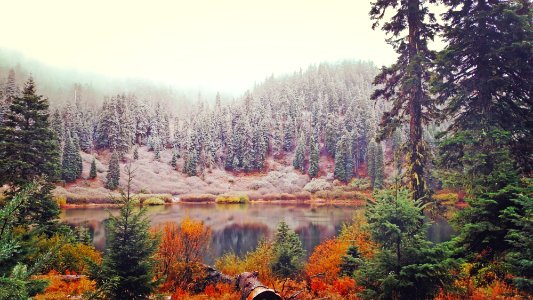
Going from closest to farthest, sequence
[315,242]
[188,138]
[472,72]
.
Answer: [472,72] < [315,242] < [188,138]

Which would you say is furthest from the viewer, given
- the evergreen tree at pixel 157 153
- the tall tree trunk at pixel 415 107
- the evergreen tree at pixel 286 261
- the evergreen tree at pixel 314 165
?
the evergreen tree at pixel 157 153

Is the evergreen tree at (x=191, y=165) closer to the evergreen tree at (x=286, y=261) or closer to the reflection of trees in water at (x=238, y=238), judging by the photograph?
the reflection of trees in water at (x=238, y=238)

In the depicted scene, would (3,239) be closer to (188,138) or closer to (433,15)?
(433,15)

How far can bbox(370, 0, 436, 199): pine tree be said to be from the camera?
41.9 feet

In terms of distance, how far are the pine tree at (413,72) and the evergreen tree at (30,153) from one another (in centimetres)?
1880

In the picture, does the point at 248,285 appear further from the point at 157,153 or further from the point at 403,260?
the point at 157,153

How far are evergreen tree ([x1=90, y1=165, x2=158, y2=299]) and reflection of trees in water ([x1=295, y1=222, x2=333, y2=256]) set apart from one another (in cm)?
1937

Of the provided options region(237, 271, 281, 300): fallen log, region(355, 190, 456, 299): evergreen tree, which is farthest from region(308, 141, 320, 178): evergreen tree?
region(355, 190, 456, 299): evergreen tree

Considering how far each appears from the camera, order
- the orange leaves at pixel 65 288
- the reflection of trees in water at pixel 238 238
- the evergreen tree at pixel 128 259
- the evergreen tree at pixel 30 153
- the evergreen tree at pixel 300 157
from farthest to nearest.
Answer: the evergreen tree at pixel 300 157 → the reflection of trees in water at pixel 238 238 → the evergreen tree at pixel 30 153 → the orange leaves at pixel 65 288 → the evergreen tree at pixel 128 259

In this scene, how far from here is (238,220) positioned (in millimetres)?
47219

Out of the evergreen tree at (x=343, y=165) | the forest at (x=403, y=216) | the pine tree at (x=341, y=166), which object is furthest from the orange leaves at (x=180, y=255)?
the evergreen tree at (x=343, y=165)

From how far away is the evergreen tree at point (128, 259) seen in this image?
25.7ft

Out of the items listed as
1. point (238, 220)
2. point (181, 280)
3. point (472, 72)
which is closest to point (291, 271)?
point (181, 280)

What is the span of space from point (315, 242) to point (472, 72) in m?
20.7
